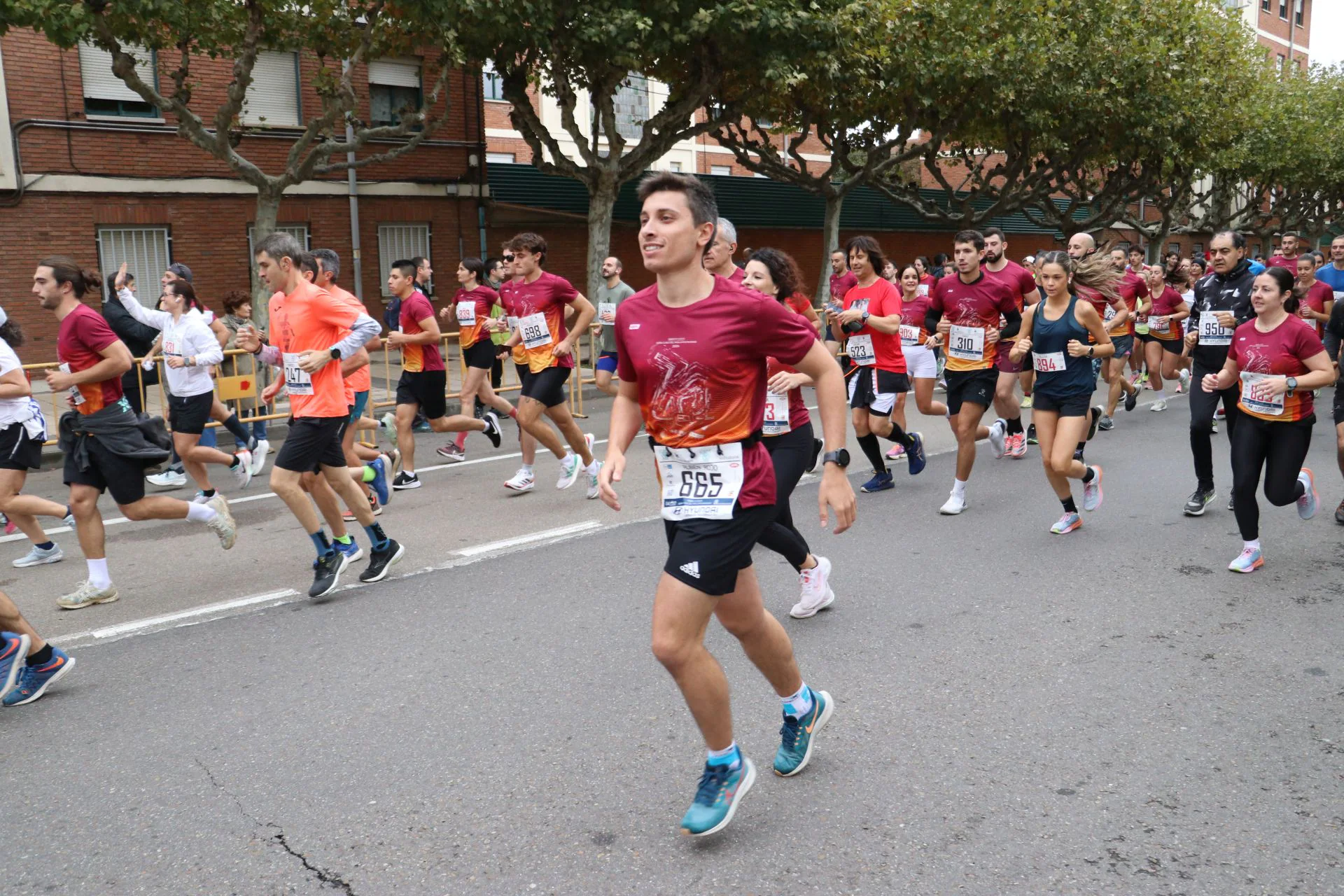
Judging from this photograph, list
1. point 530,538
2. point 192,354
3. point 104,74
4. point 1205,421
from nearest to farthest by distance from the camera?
point 1205,421, point 530,538, point 192,354, point 104,74

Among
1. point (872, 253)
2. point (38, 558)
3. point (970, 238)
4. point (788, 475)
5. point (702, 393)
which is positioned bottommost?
point (38, 558)

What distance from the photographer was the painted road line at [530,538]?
23.6 ft

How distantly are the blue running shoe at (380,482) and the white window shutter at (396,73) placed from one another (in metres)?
15.9

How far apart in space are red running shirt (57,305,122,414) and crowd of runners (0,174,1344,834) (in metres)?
0.01

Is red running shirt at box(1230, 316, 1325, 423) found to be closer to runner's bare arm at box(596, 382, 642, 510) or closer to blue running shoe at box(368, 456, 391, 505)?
runner's bare arm at box(596, 382, 642, 510)

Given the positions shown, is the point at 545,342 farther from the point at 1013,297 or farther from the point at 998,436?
the point at 998,436

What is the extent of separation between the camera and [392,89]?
74.6ft

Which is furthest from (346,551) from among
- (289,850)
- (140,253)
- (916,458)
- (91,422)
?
(140,253)

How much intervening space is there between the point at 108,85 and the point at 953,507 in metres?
17.0

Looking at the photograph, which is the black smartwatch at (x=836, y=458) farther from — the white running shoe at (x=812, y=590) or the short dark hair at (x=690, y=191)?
the white running shoe at (x=812, y=590)

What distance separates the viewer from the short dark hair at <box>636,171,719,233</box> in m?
3.42

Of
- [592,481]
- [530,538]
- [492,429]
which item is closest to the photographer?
[530,538]

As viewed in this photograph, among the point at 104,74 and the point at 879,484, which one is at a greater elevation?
the point at 104,74

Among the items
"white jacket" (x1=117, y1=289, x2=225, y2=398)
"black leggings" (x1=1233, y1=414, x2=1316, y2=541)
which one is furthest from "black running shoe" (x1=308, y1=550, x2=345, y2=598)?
"black leggings" (x1=1233, y1=414, x2=1316, y2=541)
